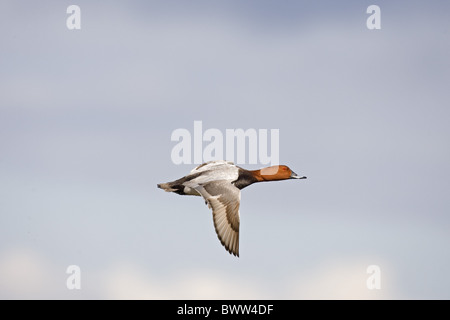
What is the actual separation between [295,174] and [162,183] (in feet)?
12.1

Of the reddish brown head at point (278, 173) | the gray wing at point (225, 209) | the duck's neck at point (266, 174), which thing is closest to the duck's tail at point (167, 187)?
the gray wing at point (225, 209)

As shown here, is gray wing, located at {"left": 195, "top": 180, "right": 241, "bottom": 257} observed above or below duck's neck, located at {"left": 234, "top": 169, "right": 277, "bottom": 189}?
below

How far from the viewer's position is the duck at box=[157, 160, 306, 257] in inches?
803

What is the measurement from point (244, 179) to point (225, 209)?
6.79ft

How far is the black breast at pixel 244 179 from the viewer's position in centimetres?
2238

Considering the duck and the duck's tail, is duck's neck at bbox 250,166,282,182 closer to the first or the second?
the duck

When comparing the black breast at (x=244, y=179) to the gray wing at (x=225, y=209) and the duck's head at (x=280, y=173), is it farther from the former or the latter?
the gray wing at (x=225, y=209)

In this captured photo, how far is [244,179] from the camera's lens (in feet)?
74.1

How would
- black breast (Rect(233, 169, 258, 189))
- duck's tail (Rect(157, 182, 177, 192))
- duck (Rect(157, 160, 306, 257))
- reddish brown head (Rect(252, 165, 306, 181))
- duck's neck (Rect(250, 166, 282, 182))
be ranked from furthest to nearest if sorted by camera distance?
1. reddish brown head (Rect(252, 165, 306, 181))
2. duck's neck (Rect(250, 166, 282, 182))
3. duck's tail (Rect(157, 182, 177, 192))
4. black breast (Rect(233, 169, 258, 189))
5. duck (Rect(157, 160, 306, 257))

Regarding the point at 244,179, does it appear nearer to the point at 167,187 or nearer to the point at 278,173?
the point at 278,173

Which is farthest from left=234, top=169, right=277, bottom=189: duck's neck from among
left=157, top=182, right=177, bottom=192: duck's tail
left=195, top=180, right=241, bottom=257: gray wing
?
left=157, top=182, right=177, bottom=192: duck's tail

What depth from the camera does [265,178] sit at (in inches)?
917
